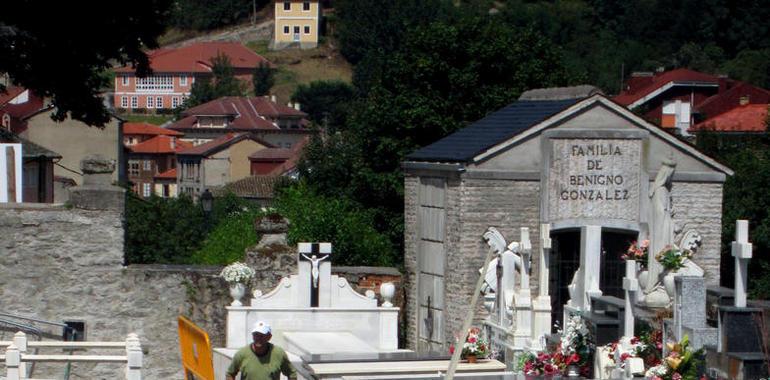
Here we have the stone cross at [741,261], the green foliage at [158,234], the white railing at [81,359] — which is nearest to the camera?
the white railing at [81,359]

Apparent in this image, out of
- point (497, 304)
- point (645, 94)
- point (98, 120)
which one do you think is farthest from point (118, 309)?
point (645, 94)

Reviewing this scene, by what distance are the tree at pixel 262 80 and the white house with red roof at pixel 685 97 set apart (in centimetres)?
7982

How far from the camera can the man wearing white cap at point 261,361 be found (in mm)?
16891

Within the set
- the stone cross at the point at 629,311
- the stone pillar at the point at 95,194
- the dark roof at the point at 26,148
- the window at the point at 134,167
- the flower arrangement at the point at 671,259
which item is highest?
the dark roof at the point at 26,148

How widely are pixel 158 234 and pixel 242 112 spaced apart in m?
122

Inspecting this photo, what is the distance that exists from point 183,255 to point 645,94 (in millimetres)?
59706

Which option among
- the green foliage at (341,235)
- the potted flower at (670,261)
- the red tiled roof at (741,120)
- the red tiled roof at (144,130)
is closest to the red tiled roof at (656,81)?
the red tiled roof at (741,120)

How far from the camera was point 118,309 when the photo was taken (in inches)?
1029

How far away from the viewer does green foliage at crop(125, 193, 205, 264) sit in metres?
45.1

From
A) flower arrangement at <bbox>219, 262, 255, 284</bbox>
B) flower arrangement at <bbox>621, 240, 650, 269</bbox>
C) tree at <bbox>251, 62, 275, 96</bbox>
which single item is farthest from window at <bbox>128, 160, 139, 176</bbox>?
flower arrangement at <bbox>621, 240, 650, 269</bbox>

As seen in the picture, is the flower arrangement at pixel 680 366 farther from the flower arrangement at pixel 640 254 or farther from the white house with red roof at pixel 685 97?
the white house with red roof at pixel 685 97

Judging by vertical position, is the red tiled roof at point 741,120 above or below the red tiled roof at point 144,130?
above

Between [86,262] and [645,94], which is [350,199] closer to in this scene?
[86,262]

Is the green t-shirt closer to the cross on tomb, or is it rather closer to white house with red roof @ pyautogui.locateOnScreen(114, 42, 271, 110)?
the cross on tomb
